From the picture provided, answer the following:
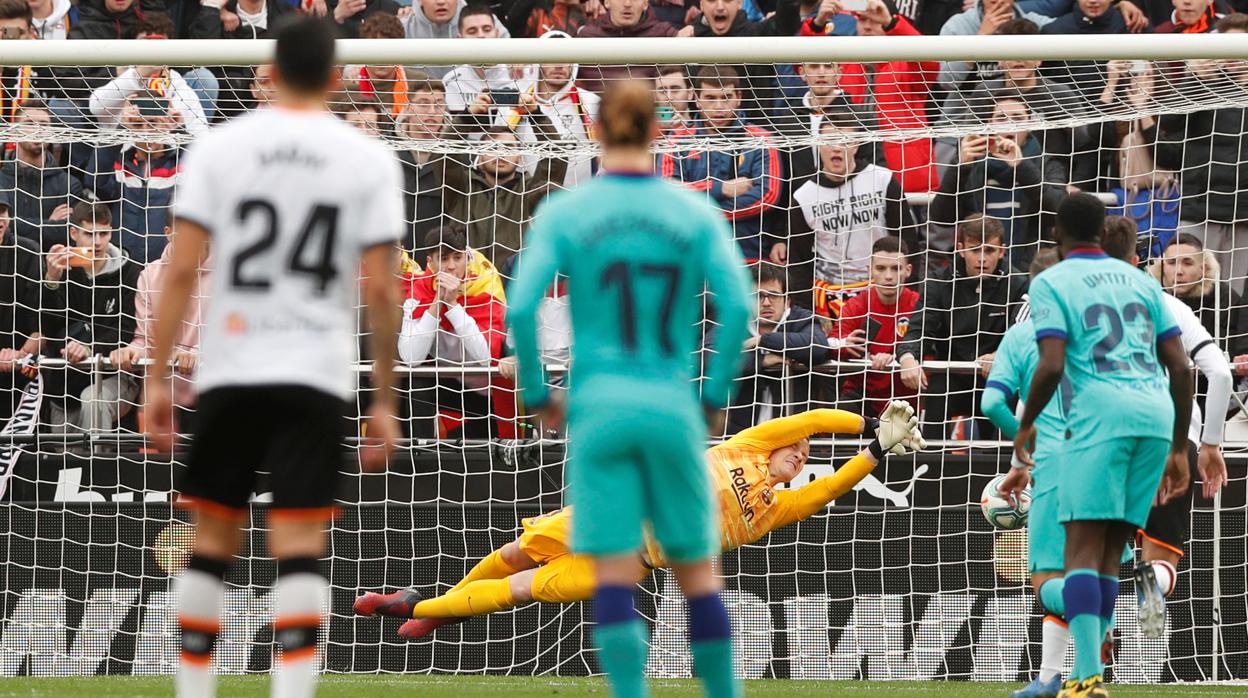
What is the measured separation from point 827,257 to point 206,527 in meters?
6.04

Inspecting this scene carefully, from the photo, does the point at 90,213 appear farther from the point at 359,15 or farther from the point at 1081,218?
the point at 1081,218

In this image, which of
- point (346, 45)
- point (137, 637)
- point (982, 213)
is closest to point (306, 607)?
point (346, 45)

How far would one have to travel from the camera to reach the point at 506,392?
9141 millimetres

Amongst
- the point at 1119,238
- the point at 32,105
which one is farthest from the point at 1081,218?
the point at 32,105

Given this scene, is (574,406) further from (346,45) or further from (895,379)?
(895,379)

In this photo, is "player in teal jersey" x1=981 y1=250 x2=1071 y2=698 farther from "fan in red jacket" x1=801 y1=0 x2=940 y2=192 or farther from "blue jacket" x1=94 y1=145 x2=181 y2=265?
"blue jacket" x1=94 y1=145 x2=181 y2=265

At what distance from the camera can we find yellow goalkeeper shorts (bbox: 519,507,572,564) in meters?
7.76

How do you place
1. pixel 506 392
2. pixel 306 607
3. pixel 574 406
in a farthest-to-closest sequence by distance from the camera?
pixel 506 392 < pixel 574 406 < pixel 306 607

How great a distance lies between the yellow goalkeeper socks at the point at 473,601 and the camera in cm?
772

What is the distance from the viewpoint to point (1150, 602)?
6930 mm

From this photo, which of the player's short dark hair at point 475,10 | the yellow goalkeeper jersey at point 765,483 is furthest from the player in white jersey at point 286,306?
the player's short dark hair at point 475,10

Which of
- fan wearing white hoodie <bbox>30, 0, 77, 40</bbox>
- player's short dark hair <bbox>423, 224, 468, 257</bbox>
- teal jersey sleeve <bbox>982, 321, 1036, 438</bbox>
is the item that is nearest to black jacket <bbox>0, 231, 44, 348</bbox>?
player's short dark hair <bbox>423, 224, 468, 257</bbox>

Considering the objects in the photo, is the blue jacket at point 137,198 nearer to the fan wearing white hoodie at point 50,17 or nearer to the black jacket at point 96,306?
the black jacket at point 96,306

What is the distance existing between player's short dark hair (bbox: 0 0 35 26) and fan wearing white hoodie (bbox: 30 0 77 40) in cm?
50
